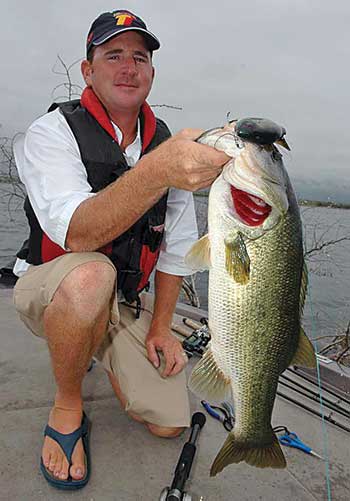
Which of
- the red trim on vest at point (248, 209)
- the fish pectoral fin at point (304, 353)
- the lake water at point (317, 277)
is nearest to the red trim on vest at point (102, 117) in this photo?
the red trim on vest at point (248, 209)

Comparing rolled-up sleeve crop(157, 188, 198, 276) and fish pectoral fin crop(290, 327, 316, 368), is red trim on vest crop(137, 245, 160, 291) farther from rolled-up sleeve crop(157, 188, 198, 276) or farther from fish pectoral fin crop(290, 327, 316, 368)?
fish pectoral fin crop(290, 327, 316, 368)

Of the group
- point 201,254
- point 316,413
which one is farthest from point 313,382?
point 201,254

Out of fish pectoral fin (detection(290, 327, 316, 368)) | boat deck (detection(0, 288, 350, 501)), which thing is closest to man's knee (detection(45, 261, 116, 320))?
boat deck (detection(0, 288, 350, 501))

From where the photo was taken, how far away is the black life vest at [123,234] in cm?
285

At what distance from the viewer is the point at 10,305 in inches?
189

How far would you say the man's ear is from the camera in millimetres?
3173

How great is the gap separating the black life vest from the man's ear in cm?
13

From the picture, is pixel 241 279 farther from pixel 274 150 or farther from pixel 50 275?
pixel 50 275

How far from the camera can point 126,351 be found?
3.03 m

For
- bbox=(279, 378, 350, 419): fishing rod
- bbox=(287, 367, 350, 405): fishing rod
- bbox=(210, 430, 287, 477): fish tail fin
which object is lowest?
bbox=(287, 367, 350, 405): fishing rod

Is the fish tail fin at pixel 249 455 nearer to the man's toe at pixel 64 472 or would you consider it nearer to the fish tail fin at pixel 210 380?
the fish tail fin at pixel 210 380

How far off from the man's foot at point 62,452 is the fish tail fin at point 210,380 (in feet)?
2.45

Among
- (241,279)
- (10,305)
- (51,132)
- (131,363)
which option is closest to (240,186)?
(241,279)

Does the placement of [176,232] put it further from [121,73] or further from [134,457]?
[134,457]
